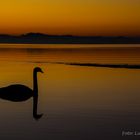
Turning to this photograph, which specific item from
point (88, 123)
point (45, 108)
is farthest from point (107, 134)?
point (45, 108)

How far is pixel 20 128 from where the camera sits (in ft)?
49.7

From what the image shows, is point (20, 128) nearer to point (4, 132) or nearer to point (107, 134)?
point (4, 132)

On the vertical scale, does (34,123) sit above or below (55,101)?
below

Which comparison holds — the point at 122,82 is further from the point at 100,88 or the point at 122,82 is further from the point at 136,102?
the point at 136,102

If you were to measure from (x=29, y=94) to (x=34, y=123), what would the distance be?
5779 mm

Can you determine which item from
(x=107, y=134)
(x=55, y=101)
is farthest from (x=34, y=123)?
(x=55, y=101)

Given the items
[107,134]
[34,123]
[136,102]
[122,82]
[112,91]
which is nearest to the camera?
[107,134]

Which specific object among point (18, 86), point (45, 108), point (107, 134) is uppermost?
point (18, 86)

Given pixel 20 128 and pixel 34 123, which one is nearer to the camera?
pixel 20 128

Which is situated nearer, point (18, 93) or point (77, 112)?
point (77, 112)

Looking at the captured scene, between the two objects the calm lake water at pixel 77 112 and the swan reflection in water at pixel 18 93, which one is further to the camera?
the swan reflection in water at pixel 18 93

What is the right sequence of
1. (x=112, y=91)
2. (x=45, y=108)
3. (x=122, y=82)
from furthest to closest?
(x=122, y=82) → (x=112, y=91) → (x=45, y=108)

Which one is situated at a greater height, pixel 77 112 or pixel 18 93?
pixel 18 93

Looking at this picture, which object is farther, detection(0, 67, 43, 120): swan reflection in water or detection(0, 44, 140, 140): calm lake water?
detection(0, 67, 43, 120): swan reflection in water
